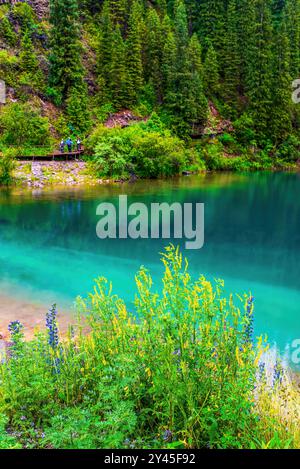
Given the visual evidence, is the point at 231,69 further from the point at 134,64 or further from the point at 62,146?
the point at 62,146

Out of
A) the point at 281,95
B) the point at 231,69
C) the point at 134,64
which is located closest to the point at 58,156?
the point at 134,64

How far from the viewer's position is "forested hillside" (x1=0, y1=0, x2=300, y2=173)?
37.3 metres

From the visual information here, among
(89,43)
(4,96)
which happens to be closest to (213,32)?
(89,43)

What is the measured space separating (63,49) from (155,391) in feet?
128

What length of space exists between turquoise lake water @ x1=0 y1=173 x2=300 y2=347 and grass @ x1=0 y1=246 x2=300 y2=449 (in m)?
3.83

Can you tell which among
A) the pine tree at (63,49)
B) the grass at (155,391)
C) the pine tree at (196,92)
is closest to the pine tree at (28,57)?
the pine tree at (63,49)

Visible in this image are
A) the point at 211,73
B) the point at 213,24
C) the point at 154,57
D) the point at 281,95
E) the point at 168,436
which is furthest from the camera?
the point at 213,24

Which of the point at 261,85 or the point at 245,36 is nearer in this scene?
the point at 261,85

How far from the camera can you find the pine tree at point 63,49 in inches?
1487

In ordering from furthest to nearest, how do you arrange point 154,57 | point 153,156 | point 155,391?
point 154,57 < point 153,156 < point 155,391

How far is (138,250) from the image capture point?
46.4 feet

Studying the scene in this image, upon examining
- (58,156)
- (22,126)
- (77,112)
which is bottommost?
(58,156)

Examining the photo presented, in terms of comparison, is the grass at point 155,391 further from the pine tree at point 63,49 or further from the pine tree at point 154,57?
the pine tree at point 154,57

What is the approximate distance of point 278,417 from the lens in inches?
169
